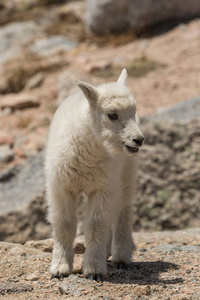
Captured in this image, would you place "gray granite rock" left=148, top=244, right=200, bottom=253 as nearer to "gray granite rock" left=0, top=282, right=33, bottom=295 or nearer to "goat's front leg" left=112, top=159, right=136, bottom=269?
"goat's front leg" left=112, top=159, right=136, bottom=269

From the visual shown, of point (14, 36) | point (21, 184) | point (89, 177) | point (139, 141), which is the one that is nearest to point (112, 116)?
point (139, 141)

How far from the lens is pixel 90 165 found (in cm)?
616

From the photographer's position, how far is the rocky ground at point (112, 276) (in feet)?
17.4

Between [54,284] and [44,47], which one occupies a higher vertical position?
[44,47]

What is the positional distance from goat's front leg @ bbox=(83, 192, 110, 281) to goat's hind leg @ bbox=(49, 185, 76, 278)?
23cm

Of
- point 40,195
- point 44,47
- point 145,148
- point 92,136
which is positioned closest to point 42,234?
point 40,195

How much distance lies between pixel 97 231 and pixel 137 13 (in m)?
17.5

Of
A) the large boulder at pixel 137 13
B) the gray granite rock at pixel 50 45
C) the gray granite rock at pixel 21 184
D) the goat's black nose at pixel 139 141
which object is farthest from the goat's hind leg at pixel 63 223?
the large boulder at pixel 137 13

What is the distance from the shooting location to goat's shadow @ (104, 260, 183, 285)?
584cm

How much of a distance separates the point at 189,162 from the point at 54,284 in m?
5.38

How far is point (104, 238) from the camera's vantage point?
623cm

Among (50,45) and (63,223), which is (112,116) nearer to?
(63,223)

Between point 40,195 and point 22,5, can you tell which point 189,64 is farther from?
point 22,5

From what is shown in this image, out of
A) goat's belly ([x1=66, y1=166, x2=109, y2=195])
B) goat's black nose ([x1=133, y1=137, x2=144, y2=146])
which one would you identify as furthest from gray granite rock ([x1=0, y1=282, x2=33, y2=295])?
goat's black nose ([x1=133, y1=137, x2=144, y2=146])
